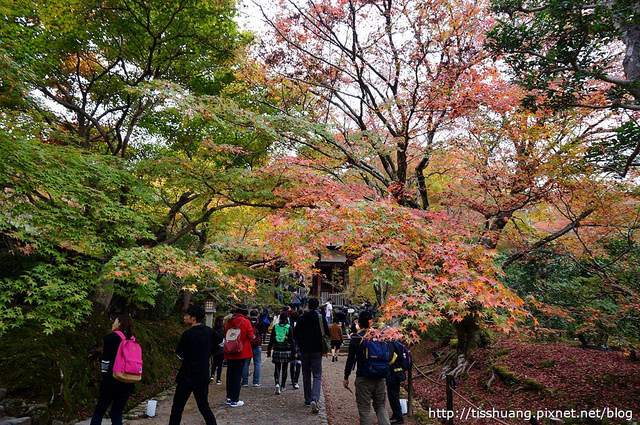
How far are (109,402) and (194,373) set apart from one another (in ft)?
3.70

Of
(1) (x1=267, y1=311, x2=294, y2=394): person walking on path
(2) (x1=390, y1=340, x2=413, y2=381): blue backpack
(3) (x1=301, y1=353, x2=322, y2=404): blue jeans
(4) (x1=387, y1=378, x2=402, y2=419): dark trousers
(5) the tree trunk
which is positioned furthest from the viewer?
(5) the tree trunk

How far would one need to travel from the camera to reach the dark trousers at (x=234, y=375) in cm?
620

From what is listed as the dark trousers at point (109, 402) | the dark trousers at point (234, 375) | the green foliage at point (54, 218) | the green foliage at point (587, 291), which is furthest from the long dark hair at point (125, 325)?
the green foliage at point (587, 291)

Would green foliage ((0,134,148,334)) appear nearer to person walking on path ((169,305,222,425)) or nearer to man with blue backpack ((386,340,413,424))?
person walking on path ((169,305,222,425))

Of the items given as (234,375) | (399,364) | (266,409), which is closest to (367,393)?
(399,364)

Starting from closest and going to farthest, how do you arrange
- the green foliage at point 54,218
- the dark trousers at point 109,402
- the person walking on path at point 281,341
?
the dark trousers at point 109,402
the green foliage at point 54,218
the person walking on path at point 281,341

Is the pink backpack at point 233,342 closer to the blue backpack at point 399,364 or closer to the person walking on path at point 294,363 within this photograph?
the person walking on path at point 294,363

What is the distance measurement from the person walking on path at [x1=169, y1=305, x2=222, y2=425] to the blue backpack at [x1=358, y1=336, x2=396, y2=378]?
209cm

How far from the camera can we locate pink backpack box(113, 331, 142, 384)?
13.7ft

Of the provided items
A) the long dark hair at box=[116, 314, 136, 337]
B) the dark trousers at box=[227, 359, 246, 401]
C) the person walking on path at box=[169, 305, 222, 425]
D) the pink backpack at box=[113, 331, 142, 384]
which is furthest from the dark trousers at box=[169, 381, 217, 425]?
the dark trousers at box=[227, 359, 246, 401]

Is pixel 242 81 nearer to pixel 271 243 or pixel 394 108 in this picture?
pixel 394 108

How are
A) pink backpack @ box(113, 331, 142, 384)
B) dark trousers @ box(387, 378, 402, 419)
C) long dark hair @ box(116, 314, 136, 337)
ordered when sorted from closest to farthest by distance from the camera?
pink backpack @ box(113, 331, 142, 384), long dark hair @ box(116, 314, 136, 337), dark trousers @ box(387, 378, 402, 419)

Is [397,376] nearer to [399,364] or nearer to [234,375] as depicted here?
[399,364]

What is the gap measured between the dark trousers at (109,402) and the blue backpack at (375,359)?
313 cm
